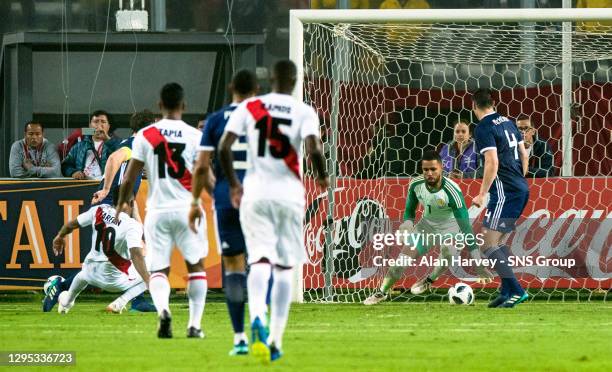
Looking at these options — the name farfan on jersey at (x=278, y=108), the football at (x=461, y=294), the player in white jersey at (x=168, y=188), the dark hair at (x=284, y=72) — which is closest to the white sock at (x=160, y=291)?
the player in white jersey at (x=168, y=188)

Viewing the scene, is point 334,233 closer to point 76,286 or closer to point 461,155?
point 461,155

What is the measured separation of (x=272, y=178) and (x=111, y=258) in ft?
18.8

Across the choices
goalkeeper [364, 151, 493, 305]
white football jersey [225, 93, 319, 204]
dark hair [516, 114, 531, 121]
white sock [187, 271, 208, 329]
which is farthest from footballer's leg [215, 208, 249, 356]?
dark hair [516, 114, 531, 121]

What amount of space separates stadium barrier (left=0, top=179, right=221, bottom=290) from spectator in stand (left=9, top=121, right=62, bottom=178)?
0.47 meters

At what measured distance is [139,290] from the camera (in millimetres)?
14523

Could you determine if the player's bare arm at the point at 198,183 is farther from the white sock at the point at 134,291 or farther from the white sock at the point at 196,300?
the white sock at the point at 134,291

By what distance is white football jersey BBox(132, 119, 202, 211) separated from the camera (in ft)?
36.3

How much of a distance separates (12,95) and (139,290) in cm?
496

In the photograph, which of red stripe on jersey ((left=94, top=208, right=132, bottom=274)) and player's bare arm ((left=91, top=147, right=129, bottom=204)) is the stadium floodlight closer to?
red stripe on jersey ((left=94, top=208, right=132, bottom=274))

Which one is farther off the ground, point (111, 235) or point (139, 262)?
point (111, 235)

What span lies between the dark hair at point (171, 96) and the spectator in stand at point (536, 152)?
282 inches

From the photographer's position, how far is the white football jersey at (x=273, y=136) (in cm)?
932

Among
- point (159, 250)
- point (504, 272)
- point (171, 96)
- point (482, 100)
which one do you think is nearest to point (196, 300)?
point (159, 250)

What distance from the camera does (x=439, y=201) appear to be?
52.3ft
